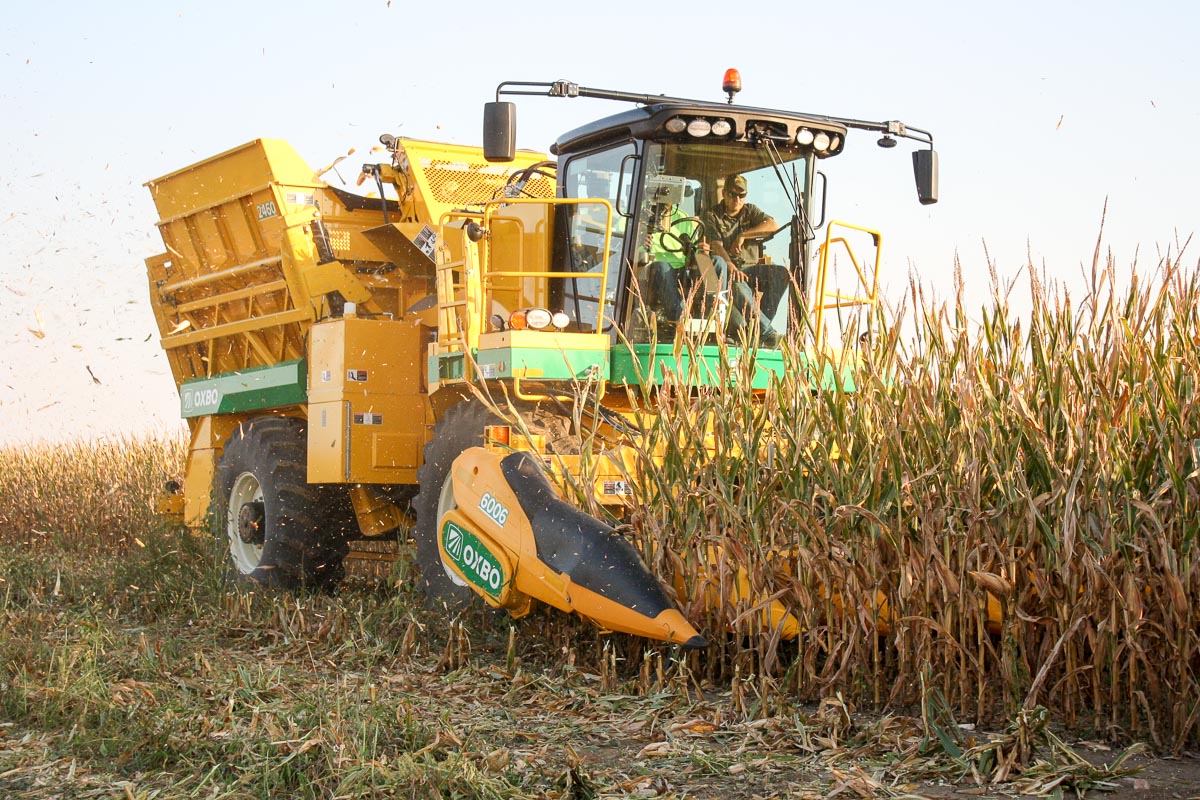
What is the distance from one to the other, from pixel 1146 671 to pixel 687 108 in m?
3.38

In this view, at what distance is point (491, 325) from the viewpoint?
20.2 feet

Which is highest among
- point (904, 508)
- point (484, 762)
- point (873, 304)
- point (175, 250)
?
point (175, 250)

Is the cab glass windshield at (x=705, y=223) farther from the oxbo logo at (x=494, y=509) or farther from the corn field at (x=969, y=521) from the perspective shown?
the corn field at (x=969, y=521)

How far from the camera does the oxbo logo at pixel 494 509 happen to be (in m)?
5.15

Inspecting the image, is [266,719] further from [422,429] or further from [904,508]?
[422,429]

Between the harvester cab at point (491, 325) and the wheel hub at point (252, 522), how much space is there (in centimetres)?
2

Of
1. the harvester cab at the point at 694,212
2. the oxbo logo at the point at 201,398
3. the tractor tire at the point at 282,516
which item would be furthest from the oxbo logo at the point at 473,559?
the oxbo logo at the point at 201,398

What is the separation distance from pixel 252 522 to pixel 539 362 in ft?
8.72

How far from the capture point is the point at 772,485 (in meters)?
4.34

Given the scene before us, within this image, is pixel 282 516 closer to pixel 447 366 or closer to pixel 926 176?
pixel 447 366

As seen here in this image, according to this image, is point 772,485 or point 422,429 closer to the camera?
point 772,485

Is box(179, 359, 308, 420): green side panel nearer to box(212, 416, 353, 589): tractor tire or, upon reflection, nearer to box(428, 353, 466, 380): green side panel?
box(212, 416, 353, 589): tractor tire

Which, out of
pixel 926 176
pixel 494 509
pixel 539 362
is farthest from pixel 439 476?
pixel 926 176

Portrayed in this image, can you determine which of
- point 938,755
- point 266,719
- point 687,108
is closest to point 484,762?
point 266,719
